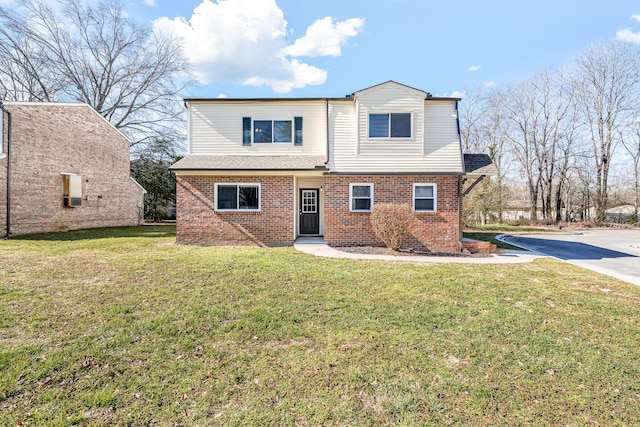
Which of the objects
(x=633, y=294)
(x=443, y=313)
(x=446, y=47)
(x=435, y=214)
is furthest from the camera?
(x=446, y=47)

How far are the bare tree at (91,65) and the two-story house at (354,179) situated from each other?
20019 mm

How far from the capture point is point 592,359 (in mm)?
3682

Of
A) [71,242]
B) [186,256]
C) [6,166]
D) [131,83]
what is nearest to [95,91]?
[131,83]

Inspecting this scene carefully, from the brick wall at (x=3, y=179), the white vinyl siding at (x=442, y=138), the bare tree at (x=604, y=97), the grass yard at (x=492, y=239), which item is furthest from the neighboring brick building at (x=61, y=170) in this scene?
the bare tree at (x=604, y=97)

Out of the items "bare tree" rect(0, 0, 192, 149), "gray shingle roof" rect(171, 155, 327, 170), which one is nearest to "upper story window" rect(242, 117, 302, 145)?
"gray shingle roof" rect(171, 155, 327, 170)

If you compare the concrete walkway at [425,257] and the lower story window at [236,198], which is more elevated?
the lower story window at [236,198]

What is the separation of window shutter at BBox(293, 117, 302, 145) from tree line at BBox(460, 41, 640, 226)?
68.1 ft

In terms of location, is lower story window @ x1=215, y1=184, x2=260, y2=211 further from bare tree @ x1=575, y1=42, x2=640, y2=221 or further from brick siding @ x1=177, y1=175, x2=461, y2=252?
bare tree @ x1=575, y1=42, x2=640, y2=221

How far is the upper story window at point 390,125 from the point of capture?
11.1 m

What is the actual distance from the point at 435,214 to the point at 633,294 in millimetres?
5538

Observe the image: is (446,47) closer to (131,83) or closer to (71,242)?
(71,242)

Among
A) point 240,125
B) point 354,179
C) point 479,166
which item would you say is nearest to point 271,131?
point 240,125

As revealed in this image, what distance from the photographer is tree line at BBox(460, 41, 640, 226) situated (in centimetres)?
2748

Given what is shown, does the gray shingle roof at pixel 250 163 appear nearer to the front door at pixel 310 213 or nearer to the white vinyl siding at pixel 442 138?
the front door at pixel 310 213
